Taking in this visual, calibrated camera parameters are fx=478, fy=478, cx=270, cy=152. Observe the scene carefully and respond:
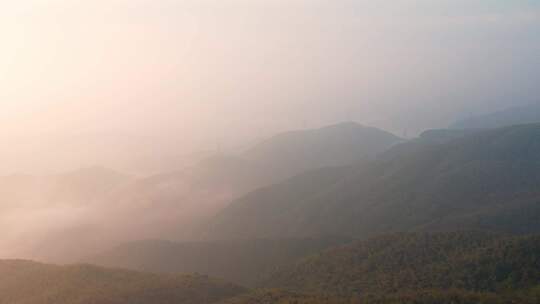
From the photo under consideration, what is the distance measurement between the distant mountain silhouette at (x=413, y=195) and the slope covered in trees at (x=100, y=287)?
6196 centimetres

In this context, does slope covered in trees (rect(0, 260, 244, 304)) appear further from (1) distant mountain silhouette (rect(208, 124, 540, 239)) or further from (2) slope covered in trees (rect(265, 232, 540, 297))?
(1) distant mountain silhouette (rect(208, 124, 540, 239))

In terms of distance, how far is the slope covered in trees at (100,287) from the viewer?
199ft

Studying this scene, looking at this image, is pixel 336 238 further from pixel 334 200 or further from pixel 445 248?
pixel 334 200

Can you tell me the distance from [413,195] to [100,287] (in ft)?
340

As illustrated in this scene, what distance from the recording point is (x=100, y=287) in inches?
2603

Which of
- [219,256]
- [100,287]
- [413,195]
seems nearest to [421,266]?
[100,287]

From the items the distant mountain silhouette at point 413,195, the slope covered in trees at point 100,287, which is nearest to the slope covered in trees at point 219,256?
the distant mountain silhouette at point 413,195

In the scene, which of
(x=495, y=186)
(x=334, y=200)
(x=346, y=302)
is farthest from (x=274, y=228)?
(x=346, y=302)

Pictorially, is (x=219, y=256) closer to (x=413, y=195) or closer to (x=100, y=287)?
(x=100, y=287)

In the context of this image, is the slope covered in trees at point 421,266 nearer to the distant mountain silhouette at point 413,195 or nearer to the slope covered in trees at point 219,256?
the slope covered in trees at point 219,256

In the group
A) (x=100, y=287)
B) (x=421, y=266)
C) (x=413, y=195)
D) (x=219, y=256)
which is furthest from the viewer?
(x=413, y=195)

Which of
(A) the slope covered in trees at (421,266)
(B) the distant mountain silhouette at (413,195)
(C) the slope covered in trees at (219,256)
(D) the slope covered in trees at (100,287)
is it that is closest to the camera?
(A) the slope covered in trees at (421,266)

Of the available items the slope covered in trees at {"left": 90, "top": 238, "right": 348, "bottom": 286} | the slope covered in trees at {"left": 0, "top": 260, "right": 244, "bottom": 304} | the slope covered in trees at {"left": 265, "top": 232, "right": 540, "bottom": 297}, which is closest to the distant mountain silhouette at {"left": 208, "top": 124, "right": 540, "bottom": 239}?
the slope covered in trees at {"left": 90, "top": 238, "right": 348, "bottom": 286}

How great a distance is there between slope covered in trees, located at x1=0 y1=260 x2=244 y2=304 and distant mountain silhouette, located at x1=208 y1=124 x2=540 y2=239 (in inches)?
2439
